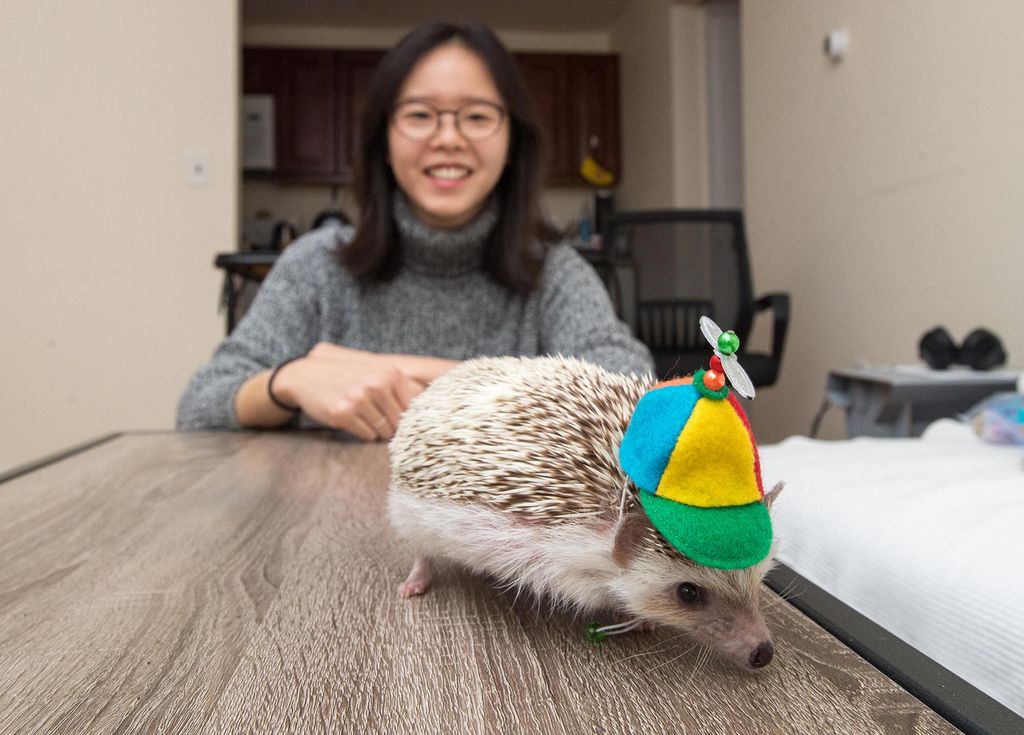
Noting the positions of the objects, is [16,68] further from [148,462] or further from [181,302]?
→ [148,462]

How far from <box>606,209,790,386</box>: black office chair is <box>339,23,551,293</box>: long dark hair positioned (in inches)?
48.6

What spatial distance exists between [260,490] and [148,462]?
0.22 metres

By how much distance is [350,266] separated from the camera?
44.0 inches

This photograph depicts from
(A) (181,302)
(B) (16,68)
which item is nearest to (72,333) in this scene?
(A) (181,302)

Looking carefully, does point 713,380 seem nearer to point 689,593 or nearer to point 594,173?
point 689,593

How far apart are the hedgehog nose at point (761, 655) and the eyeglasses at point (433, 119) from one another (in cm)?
87

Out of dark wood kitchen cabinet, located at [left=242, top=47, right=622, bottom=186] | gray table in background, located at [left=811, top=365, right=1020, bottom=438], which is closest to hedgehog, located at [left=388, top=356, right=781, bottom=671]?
gray table in background, located at [left=811, top=365, right=1020, bottom=438]

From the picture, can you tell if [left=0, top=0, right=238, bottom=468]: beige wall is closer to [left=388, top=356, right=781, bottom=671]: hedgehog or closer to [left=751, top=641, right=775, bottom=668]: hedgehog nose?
[left=388, top=356, right=781, bottom=671]: hedgehog

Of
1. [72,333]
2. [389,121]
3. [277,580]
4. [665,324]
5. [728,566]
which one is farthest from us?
[72,333]

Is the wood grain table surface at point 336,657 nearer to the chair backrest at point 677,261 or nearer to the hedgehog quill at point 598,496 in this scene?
the hedgehog quill at point 598,496

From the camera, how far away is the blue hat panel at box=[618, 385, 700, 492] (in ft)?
0.74

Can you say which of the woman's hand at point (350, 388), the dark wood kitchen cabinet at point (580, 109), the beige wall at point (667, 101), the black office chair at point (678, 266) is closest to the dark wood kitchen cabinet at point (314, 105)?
the dark wood kitchen cabinet at point (580, 109)

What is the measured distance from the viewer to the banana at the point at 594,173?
168 inches

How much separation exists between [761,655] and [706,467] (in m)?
0.08
